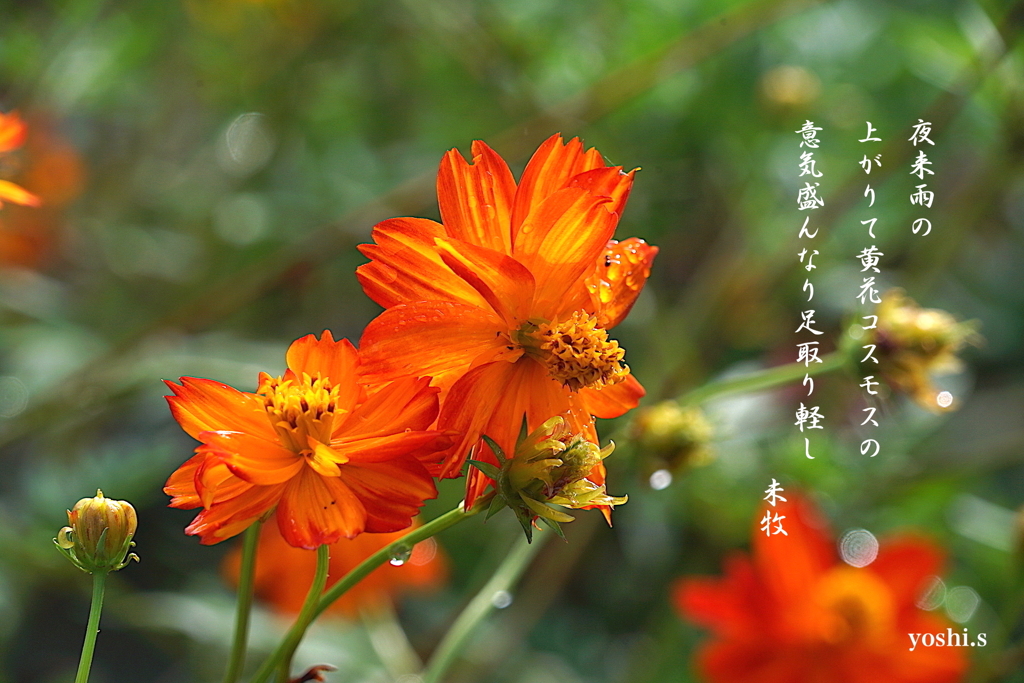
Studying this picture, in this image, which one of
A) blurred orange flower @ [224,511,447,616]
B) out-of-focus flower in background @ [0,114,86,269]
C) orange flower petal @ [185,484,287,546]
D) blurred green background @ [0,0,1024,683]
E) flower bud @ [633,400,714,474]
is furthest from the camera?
out-of-focus flower in background @ [0,114,86,269]

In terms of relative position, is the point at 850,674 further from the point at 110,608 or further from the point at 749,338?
the point at 110,608

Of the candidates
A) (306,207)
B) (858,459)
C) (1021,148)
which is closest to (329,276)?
(306,207)

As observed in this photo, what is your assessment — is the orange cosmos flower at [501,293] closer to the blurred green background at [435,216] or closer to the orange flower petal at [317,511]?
the orange flower petal at [317,511]

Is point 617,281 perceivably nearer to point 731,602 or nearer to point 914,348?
point 914,348

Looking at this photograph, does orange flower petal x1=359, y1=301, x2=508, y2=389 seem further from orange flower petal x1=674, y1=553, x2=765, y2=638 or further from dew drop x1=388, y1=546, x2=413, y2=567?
orange flower petal x1=674, y1=553, x2=765, y2=638

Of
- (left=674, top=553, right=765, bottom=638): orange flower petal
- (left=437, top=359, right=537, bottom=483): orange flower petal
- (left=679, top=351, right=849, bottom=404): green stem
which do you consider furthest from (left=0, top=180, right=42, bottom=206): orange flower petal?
(left=674, top=553, right=765, bottom=638): orange flower petal

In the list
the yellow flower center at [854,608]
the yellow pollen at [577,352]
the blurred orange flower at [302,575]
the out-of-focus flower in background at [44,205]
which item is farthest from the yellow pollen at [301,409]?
the out-of-focus flower in background at [44,205]
